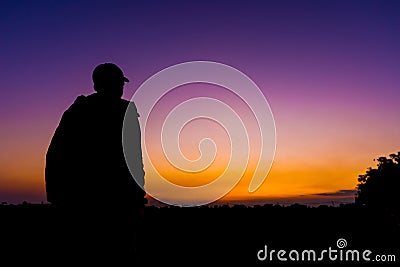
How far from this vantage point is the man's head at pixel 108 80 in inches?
213

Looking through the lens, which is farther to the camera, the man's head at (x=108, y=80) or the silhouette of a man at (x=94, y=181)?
the man's head at (x=108, y=80)

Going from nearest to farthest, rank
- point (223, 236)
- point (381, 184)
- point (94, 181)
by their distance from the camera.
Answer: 1. point (94, 181)
2. point (223, 236)
3. point (381, 184)

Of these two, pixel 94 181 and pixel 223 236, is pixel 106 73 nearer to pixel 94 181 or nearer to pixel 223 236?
pixel 94 181

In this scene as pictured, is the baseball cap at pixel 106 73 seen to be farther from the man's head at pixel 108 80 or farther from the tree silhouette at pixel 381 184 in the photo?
A: the tree silhouette at pixel 381 184

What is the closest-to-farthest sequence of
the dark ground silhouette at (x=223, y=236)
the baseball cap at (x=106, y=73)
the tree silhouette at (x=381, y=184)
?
the baseball cap at (x=106, y=73), the dark ground silhouette at (x=223, y=236), the tree silhouette at (x=381, y=184)

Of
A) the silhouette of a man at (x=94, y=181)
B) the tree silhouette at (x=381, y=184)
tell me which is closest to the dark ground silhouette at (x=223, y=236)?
the silhouette of a man at (x=94, y=181)

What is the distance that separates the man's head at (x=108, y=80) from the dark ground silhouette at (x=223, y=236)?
159 inches

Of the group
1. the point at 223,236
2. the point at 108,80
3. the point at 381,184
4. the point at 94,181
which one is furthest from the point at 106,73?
the point at 381,184

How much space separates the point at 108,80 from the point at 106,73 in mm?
68

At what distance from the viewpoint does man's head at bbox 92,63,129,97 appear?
5.42 meters

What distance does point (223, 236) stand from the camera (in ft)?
58.4

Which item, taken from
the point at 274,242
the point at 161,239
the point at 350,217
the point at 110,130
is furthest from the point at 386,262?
the point at 350,217

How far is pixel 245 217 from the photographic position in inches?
1004

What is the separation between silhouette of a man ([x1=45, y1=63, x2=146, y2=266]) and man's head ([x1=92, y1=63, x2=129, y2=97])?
0.04 metres
